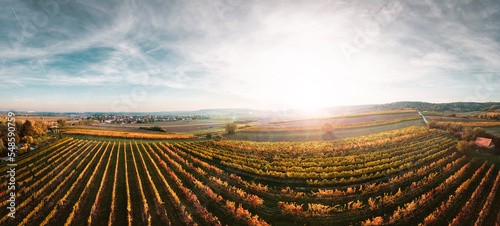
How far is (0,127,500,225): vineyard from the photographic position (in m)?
11.2

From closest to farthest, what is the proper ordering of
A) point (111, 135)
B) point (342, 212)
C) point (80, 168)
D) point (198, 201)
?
point (342, 212) → point (198, 201) → point (80, 168) → point (111, 135)

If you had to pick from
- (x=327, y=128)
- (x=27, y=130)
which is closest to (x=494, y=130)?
(x=327, y=128)

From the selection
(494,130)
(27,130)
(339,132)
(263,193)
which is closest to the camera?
(263,193)

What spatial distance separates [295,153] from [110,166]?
2703 centimetres

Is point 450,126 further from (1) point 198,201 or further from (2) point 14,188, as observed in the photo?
(2) point 14,188

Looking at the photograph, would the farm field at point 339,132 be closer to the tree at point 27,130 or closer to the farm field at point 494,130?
the farm field at point 494,130

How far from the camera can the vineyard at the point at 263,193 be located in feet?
36.9

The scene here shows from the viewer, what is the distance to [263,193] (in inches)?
591

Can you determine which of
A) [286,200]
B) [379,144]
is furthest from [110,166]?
[379,144]

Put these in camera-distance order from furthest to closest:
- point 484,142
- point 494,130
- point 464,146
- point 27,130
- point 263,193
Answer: point 27,130 < point 494,130 < point 484,142 < point 464,146 < point 263,193

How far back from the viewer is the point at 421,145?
82.6 feet

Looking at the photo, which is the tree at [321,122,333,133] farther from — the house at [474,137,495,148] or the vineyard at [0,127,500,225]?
the house at [474,137,495,148]

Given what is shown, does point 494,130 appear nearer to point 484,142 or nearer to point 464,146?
point 484,142

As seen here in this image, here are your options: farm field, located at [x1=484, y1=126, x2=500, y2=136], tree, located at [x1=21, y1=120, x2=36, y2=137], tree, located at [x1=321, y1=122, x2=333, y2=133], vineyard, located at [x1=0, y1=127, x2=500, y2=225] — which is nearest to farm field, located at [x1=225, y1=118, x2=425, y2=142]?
tree, located at [x1=321, y1=122, x2=333, y2=133]
